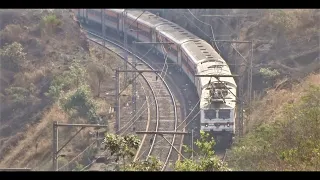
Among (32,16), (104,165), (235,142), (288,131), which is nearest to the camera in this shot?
(288,131)

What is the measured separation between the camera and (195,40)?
20.9 meters

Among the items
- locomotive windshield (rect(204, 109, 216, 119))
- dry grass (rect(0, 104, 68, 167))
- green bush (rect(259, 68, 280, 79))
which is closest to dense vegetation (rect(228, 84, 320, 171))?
locomotive windshield (rect(204, 109, 216, 119))

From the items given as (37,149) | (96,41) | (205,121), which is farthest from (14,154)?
(96,41)

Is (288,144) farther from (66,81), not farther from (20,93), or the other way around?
(20,93)

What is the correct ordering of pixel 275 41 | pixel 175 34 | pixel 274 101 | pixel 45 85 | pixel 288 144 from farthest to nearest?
pixel 175 34 < pixel 275 41 < pixel 45 85 < pixel 274 101 < pixel 288 144

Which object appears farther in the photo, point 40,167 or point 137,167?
point 40,167

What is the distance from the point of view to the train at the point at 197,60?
1368cm

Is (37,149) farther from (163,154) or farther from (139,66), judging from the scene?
(139,66)

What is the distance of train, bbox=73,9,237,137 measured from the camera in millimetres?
13680

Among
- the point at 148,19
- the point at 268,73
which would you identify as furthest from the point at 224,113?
the point at 148,19

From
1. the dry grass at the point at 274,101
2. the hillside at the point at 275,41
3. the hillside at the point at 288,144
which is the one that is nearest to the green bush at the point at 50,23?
the hillside at the point at 275,41

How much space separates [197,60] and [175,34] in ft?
13.8

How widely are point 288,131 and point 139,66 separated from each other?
37.9 feet

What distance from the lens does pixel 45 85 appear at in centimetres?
1806
